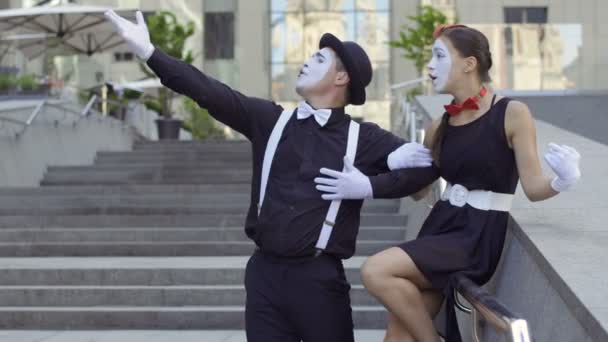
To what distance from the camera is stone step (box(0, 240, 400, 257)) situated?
11.1 metres

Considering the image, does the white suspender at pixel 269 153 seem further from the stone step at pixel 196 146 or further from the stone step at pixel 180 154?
the stone step at pixel 196 146

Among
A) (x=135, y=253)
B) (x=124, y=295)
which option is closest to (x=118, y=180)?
(x=135, y=253)

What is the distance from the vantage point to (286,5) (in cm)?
4316

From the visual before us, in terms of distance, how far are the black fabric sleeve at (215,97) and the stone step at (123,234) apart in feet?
22.9

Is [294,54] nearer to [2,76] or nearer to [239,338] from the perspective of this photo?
[2,76]

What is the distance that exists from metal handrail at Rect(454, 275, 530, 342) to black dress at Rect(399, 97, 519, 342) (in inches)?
4.4

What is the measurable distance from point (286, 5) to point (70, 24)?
70.8ft

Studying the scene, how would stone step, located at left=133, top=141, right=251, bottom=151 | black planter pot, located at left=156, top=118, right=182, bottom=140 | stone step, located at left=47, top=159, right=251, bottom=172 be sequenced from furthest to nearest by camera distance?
black planter pot, located at left=156, top=118, right=182, bottom=140
stone step, located at left=133, top=141, right=251, bottom=151
stone step, located at left=47, top=159, right=251, bottom=172

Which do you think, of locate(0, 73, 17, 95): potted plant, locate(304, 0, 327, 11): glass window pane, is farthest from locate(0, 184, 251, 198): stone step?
locate(304, 0, 327, 11): glass window pane

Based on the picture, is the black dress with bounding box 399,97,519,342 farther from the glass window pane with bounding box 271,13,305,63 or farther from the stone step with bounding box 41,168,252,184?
the glass window pane with bounding box 271,13,305,63

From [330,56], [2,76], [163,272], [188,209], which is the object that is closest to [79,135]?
[2,76]

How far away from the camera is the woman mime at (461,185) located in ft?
13.6

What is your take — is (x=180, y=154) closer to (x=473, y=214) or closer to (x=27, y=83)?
(x=27, y=83)

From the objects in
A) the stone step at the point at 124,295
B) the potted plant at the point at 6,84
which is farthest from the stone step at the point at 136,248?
the potted plant at the point at 6,84
